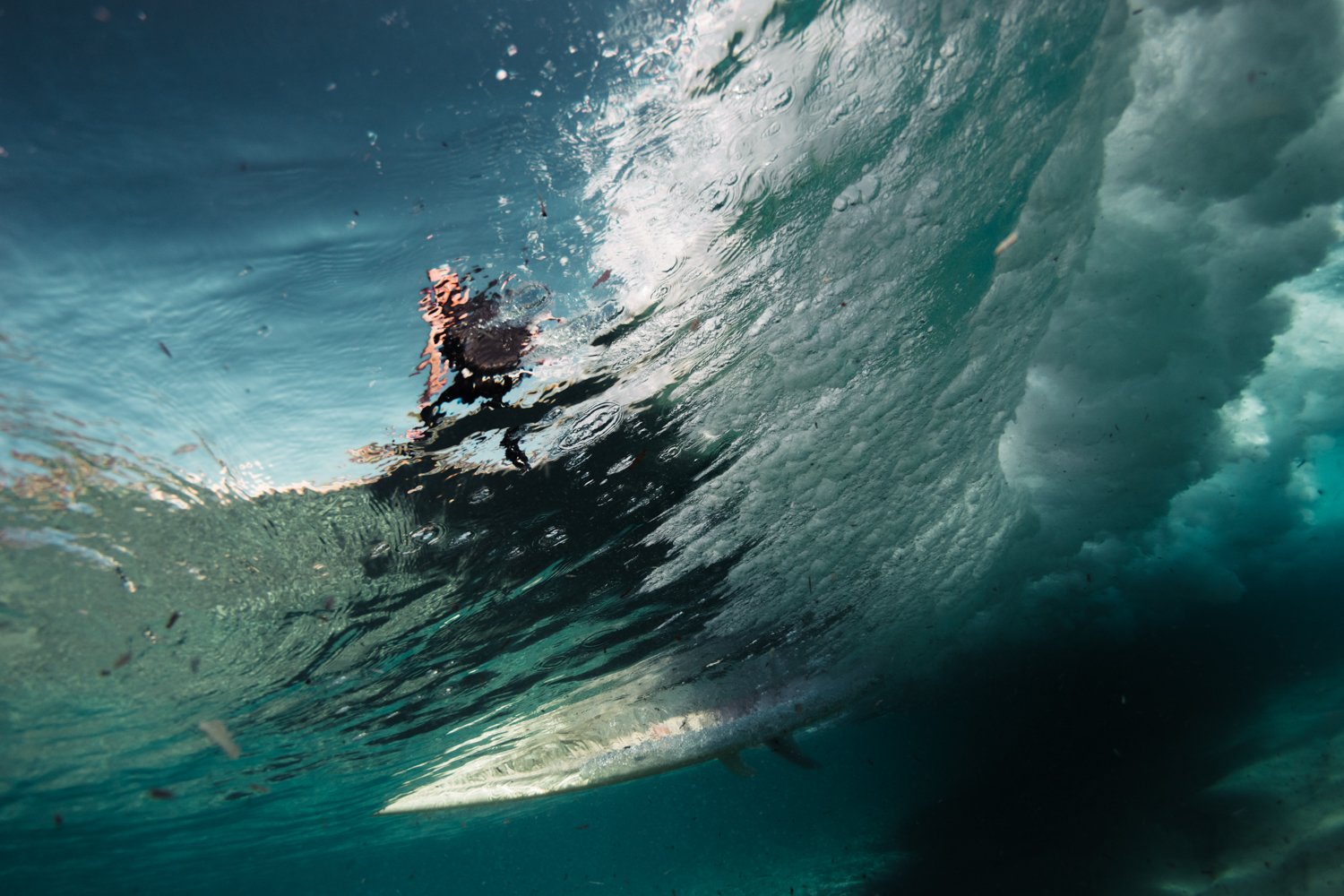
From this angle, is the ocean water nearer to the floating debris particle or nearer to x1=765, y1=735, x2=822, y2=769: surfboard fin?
the floating debris particle

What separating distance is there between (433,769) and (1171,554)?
2514cm

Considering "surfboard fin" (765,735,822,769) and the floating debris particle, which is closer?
the floating debris particle

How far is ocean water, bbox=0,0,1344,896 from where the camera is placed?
417 centimetres

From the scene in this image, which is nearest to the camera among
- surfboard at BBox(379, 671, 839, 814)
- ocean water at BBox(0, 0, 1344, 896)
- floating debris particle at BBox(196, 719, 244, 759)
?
ocean water at BBox(0, 0, 1344, 896)

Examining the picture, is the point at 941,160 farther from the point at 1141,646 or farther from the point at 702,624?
the point at 1141,646

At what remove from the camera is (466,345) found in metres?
5.86

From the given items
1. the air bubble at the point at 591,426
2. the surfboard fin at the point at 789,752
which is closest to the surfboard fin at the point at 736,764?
the surfboard fin at the point at 789,752

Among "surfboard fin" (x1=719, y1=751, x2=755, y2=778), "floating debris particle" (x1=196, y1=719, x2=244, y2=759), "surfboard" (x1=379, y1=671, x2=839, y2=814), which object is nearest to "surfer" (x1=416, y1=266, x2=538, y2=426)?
"floating debris particle" (x1=196, y1=719, x2=244, y2=759)

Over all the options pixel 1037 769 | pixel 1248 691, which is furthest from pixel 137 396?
pixel 1037 769

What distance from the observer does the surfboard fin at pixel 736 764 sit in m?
19.5

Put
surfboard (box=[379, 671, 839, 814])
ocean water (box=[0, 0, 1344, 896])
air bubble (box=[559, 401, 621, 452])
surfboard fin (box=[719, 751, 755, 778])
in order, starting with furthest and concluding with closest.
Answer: surfboard (box=[379, 671, 839, 814]) → surfboard fin (box=[719, 751, 755, 778]) → air bubble (box=[559, 401, 621, 452]) → ocean water (box=[0, 0, 1344, 896])

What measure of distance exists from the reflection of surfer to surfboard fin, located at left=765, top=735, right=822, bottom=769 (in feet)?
55.7

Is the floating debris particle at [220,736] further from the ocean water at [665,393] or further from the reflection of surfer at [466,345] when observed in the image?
the reflection of surfer at [466,345]

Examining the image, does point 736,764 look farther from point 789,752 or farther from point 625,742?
point 625,742
